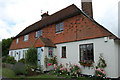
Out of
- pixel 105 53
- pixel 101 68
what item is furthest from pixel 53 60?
pixel 105 53

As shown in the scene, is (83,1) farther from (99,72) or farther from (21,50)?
(21,50)

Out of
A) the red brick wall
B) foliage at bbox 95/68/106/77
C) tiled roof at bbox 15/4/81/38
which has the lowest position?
foliage at bbox 95/68/106/77

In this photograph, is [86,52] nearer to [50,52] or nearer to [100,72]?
[100,72]

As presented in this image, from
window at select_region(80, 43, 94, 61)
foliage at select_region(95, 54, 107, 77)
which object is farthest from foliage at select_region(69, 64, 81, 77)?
foliage at select_region(95, 54, 107, 77)

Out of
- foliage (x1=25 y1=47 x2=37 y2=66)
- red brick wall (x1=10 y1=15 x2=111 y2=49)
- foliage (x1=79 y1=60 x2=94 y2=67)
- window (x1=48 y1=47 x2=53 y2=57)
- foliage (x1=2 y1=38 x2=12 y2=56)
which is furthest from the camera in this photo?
foliage (x1=2 y1=38 x2=12 y2=56)

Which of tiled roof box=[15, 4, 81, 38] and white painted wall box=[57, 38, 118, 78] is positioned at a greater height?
tiled roof box=[15, 4, 81, 38]

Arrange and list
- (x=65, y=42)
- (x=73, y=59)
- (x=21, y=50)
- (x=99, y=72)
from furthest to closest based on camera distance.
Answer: (x=21, y=50) → (x=65, y=42) → (x=73, y=59) → (x=99, y=72)

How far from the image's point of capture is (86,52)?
994cm

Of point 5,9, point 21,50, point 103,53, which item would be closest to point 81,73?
point 103,53

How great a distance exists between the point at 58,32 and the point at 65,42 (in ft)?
6.42

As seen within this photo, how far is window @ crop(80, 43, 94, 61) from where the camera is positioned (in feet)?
31.5

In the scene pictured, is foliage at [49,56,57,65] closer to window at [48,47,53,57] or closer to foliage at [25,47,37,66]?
window at [48,47,53,57]

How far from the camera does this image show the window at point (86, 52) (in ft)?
31.5

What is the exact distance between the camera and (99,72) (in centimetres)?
824
